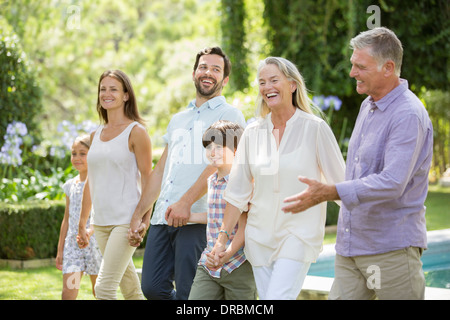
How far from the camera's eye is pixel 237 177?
343 centimetres

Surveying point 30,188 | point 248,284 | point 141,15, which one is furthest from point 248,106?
point 141,15

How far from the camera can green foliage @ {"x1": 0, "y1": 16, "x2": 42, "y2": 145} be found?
1061 centimetres

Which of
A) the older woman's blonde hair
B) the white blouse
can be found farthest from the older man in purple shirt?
the older woman's blonde hair

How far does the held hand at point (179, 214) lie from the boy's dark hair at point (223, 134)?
1.30 feet

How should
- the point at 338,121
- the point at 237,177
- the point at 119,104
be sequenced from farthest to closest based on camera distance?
the point at 338,121
the point at 119,104
the point at 237,177

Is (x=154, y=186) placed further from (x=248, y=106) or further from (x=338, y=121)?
(x=338, y=121)

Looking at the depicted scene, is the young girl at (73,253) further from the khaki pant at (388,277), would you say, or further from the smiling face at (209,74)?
the khaki pant at (388,277)

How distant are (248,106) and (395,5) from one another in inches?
186

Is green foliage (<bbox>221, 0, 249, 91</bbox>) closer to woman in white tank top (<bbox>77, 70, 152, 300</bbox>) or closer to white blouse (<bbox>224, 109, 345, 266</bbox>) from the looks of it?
woman in white tank top (<bbox>77, 70, 152, 300</bbox>)

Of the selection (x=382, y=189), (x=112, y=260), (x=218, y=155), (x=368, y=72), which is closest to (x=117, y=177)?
(x=112, y=260)

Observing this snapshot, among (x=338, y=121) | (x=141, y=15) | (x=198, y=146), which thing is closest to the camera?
(x=198, y=146)

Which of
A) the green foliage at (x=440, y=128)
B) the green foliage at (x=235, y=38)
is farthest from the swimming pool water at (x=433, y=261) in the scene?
the green foliage at (x=440, y=128)

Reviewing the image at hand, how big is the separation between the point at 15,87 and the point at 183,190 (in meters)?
7.55

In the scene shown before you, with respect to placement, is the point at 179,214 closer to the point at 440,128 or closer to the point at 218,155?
the point at 218,155
